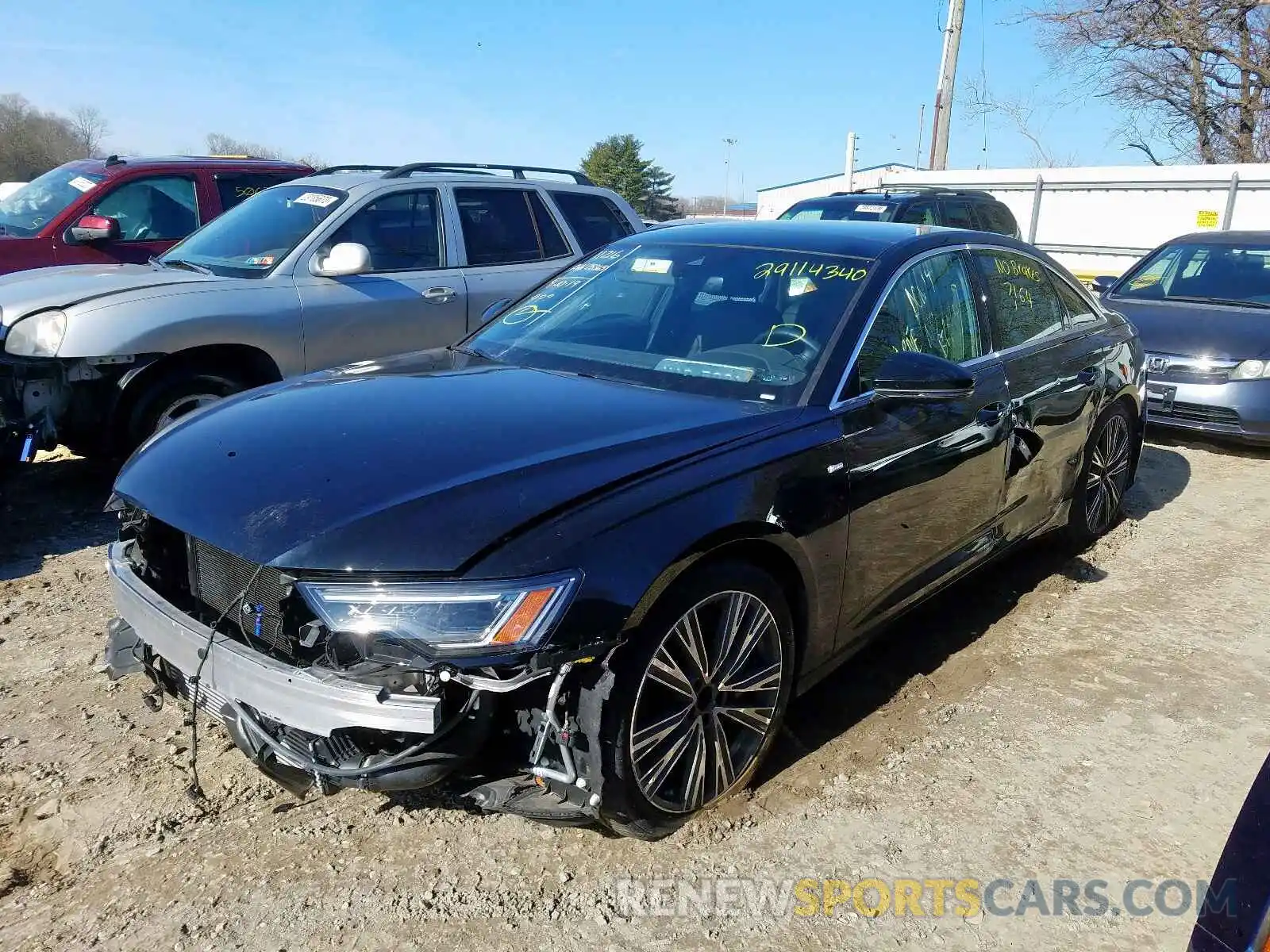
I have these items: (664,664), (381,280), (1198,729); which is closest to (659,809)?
(664,664)

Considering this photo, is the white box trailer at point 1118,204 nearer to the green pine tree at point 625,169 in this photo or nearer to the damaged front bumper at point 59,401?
the damaged front bumper at point 59,401

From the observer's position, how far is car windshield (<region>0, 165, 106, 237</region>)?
735cm

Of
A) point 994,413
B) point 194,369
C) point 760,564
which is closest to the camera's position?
point 760,564

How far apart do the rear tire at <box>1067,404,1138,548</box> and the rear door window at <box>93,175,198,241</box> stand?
679 centimetres

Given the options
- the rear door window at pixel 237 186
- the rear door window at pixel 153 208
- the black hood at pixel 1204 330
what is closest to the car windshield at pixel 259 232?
the rear door window at pixel 153 208

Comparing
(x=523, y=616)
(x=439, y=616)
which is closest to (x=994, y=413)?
(x=523, y=616)

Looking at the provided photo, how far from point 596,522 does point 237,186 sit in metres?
6.94

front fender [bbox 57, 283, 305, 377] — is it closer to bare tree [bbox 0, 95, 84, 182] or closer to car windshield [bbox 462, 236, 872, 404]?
car windshield [bbox 462, 236, 872, 404]

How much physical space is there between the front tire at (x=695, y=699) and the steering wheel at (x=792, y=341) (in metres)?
0.83

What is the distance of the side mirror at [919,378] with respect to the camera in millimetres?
3051

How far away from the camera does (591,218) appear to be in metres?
7.30

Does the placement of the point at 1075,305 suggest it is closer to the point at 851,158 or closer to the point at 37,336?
the point at 37,336

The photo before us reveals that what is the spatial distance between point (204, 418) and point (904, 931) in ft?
8.14

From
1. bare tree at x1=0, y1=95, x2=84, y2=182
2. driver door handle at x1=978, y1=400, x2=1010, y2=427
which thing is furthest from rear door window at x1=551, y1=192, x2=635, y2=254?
bare tree at x1=0, y1=95, x2=84, y2=182
